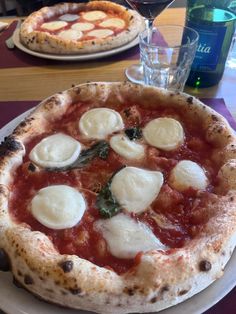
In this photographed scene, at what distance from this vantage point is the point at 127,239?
76 centimetres

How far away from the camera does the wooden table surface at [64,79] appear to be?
138 centimetres

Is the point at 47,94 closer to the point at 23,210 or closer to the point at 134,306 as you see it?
the point at 23,210

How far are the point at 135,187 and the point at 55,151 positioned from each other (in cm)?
24

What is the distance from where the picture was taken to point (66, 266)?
0.68 meters

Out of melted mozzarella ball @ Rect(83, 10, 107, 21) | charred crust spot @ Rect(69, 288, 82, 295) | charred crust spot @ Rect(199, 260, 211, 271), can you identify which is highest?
charred crust spot @ Rect(199, 260, 211, 271)

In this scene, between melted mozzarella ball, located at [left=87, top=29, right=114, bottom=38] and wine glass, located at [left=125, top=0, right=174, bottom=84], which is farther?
melted mozzarella ball, located at [left=87, top=29, right=114, bottom=38]

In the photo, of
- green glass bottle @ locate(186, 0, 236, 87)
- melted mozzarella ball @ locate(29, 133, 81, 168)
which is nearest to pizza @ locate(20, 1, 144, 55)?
green glass bottle @ locate(186, 0, 236, 87)

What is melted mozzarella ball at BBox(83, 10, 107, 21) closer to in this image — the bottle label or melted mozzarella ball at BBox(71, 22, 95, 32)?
melted mozzarella ball at BBox(71, 22, 95, 32)

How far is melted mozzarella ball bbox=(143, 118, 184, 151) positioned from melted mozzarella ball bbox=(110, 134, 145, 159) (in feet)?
0.14

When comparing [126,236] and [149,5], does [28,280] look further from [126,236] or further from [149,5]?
[149,5]

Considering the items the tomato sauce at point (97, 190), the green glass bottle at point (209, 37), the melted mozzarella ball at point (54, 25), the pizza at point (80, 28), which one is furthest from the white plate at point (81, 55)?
the tomato sauce at point (97, 190)

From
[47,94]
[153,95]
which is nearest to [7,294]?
[153,95]

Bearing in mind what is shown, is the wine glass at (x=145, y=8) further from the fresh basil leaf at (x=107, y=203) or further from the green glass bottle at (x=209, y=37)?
the fresh basil leaf at (x=107, y=203)

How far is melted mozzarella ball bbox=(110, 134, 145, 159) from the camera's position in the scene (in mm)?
978
